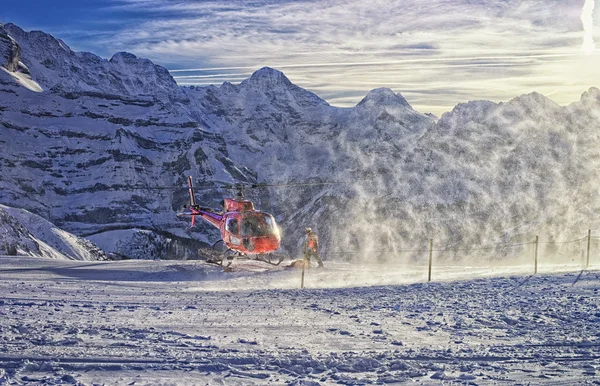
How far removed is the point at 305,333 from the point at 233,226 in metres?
14.9

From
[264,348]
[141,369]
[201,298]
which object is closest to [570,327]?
[264,348]

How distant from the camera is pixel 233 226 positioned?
2469 centimetres

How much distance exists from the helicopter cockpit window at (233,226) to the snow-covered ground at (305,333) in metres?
7.56

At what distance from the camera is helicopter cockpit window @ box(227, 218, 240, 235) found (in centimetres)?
2455

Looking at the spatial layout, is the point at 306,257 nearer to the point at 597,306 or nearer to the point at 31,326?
the point at 597,306

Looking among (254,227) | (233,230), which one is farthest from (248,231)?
(233,230)

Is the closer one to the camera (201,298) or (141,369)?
(141,369)

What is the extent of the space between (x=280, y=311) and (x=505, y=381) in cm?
580

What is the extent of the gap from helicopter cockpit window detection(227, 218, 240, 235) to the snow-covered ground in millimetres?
7556

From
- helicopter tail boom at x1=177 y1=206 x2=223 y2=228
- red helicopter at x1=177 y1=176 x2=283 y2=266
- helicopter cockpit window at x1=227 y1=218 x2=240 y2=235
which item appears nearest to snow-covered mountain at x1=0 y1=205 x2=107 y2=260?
helicopter tail boom at x1=177 y1=206 x2=223 y2=228

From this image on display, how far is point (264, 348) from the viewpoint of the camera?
29.3 feet

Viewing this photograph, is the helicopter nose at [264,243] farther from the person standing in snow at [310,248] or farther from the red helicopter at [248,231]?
the person standing in snow at [310,248]

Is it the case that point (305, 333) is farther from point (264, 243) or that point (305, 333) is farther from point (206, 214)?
point (206, 214)

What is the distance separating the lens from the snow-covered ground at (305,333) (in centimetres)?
759
